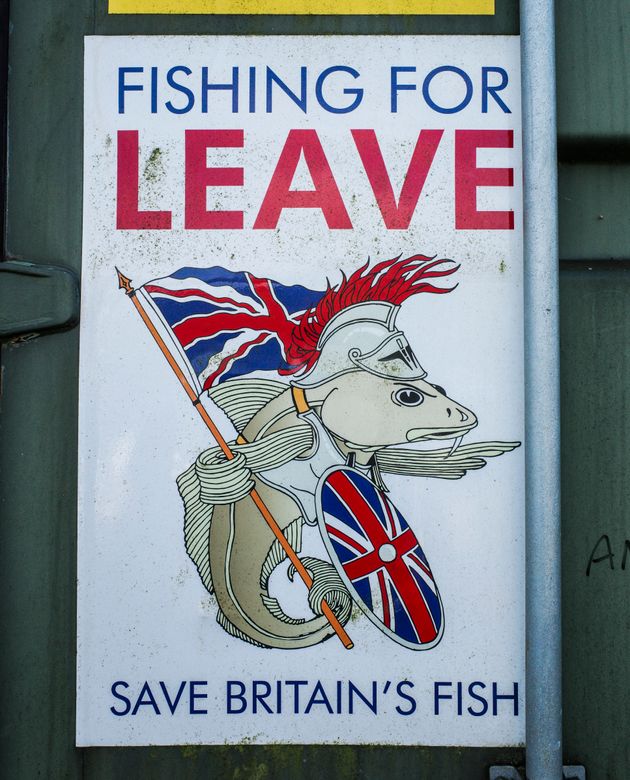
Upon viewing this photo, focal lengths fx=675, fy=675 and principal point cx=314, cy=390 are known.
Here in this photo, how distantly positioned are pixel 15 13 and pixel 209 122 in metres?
0.46

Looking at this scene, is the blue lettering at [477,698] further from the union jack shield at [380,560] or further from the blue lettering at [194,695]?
the blue lettering at [194,695]

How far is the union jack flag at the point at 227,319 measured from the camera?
1.33m

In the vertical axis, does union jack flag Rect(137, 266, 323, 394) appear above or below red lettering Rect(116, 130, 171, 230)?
below

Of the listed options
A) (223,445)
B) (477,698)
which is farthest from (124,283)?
(477,698)

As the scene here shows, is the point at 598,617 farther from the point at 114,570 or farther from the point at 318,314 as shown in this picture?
the point at 114,570

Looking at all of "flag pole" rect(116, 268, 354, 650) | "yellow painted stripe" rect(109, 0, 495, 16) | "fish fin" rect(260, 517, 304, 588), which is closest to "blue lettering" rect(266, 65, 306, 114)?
"yellow painted stripe" rect(109, 0, 495, 16)

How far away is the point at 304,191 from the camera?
4.41ft

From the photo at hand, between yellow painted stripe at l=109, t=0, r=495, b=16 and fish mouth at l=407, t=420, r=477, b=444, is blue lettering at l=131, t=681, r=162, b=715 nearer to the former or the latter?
fish mouth at l=407, t=420, r=477, b=444

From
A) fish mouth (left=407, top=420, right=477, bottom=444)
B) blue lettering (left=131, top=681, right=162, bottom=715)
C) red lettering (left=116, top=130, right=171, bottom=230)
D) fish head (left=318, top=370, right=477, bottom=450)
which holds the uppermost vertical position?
red lettering (left=116, top=130, right=171, bottom=230)

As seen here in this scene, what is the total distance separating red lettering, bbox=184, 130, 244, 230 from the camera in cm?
135

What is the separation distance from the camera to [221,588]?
1.30 m

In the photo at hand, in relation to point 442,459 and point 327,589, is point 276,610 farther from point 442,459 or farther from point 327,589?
point 442,459

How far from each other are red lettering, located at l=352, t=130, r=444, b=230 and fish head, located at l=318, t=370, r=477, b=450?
0.32 m

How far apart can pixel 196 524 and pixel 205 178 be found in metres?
0.68
